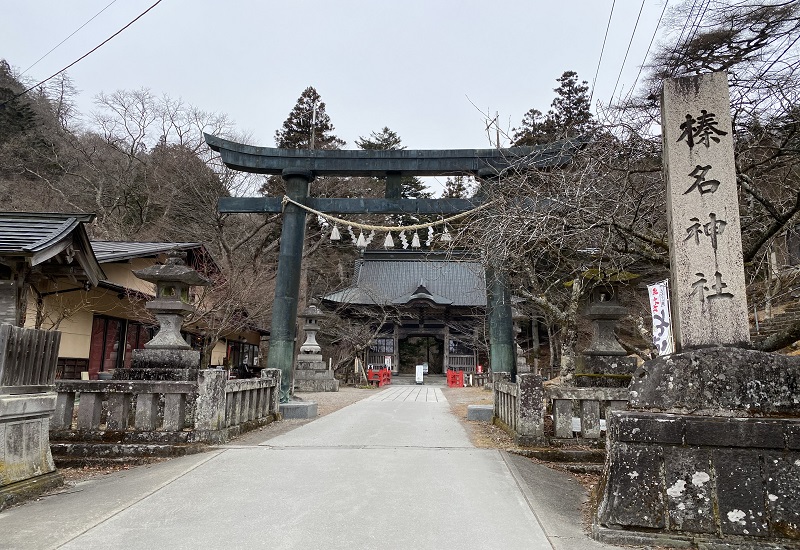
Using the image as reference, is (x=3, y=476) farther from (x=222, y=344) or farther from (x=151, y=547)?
(x=222, y=344)

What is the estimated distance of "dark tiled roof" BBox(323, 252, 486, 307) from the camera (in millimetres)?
26531

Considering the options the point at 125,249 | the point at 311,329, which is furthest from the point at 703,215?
the point at 311,329

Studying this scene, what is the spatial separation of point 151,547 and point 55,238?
3738 millimetres

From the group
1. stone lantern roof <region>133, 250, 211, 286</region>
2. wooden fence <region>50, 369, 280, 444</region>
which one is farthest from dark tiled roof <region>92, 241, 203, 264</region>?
wooden fence <region>50, 369, 280, 444</region>

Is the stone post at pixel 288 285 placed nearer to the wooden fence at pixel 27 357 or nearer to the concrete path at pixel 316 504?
the concrete path at pixel 316 504

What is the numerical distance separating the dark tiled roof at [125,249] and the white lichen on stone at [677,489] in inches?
495

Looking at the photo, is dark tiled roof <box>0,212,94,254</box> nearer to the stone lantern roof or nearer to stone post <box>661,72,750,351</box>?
the stone lantern roof

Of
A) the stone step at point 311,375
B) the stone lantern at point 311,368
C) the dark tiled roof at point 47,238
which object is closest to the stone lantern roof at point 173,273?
the dark tiled roof at point 47,238

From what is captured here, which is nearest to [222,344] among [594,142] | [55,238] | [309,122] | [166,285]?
[309,122]

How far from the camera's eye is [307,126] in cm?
2805

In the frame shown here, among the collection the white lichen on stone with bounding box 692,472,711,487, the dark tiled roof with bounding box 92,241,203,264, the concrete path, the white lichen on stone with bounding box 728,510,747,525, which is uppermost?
the dark tiled roof with bounding box 92,241,203,264

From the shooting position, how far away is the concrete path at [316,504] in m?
3.36

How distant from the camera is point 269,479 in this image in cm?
477

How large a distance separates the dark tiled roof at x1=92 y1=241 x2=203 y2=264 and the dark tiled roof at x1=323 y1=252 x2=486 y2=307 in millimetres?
10657
